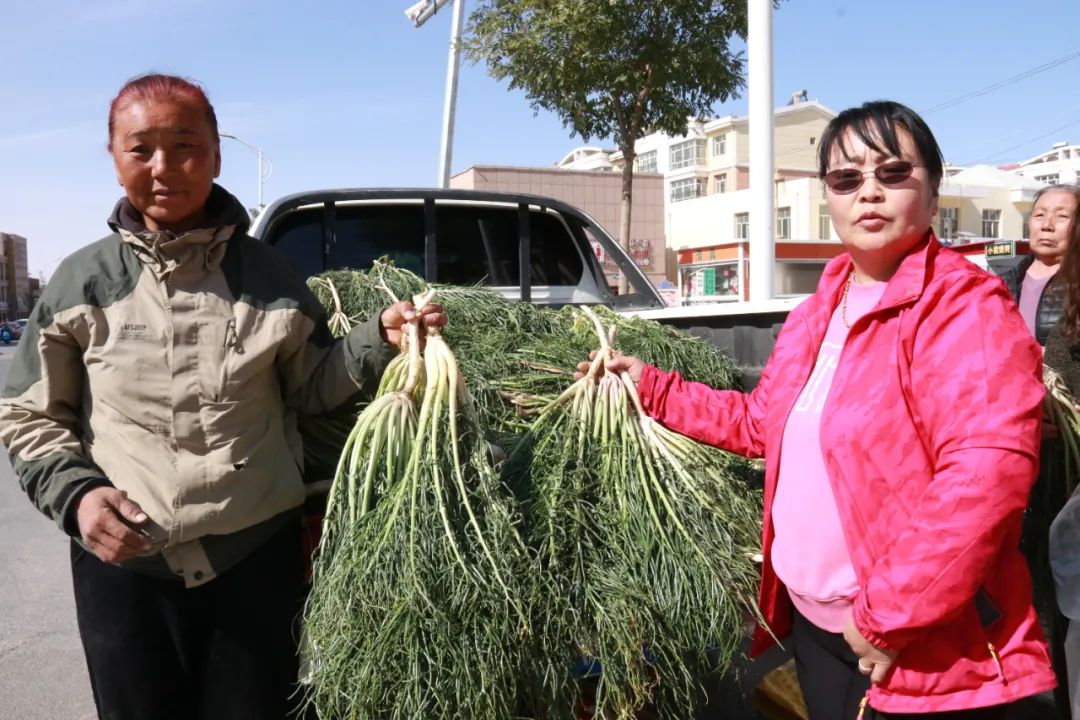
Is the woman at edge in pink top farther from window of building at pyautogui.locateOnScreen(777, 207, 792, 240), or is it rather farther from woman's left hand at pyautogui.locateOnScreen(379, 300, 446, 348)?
window of building at pyautogui.locateOnScreen(777, 207, 792, 240)

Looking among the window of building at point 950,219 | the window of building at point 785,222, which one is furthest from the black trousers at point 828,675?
the window of building at point 950,219

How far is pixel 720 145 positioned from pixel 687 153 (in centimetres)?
290

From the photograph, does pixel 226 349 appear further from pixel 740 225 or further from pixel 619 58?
pixel 740 225

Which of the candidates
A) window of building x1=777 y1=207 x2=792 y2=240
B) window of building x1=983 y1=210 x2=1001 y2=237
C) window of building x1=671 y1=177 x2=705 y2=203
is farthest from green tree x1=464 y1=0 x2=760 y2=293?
window of building x1=671 y1=177 x2=705 y2=203

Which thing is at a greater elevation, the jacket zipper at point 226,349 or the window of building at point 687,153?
the window of building at point 687,153

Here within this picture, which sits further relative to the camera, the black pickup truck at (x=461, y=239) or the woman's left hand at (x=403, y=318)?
the black pickup truck at (x=461, y=239)

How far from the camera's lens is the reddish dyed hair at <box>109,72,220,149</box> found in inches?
73.2

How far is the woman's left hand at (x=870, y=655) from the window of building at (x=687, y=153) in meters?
56.7

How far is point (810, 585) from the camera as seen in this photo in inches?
66.6

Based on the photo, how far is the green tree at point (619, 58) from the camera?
10953 millimetres

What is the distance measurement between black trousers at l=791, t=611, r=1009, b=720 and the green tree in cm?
949

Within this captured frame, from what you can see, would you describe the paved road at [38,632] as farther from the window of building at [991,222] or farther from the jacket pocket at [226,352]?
the window of building at [991,222]

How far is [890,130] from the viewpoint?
64.6 inches

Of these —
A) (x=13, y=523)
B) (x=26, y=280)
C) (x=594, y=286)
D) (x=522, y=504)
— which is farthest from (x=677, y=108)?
(x=26, y=280)
